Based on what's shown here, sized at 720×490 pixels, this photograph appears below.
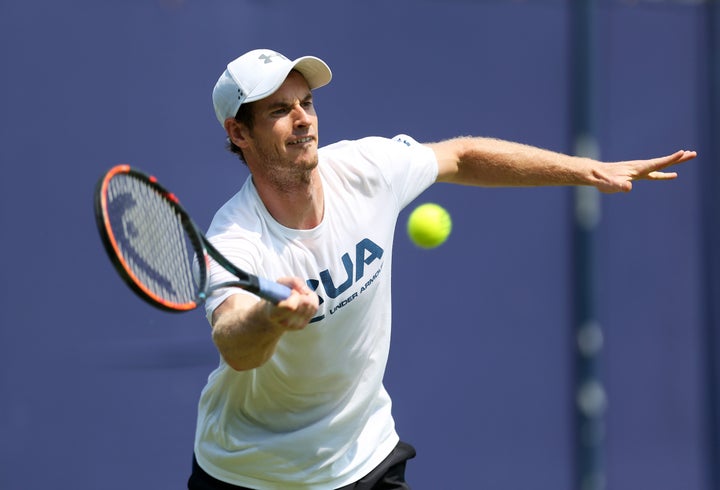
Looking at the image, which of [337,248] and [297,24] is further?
[297,24]

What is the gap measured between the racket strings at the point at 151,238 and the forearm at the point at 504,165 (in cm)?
109

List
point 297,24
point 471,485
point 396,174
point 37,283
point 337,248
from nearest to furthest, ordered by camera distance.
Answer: point 337,248 → point 396,174 → point 37,283 → point 297,24 → point 471,485

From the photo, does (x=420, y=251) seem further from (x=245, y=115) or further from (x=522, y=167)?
(x=245, y=115)

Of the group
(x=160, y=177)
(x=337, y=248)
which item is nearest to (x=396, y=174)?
(x=337, y=248)

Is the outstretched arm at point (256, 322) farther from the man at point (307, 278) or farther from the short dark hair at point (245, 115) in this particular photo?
the short dark hair at point (245, 115)

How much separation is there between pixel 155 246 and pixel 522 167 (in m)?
1.35

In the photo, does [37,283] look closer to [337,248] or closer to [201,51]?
[201,51]

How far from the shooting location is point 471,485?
521cm

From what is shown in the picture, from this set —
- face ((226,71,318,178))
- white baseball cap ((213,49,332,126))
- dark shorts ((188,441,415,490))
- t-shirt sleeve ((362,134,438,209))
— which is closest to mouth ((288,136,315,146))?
face ((226,71,318,178))

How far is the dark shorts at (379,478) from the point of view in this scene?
3.51m

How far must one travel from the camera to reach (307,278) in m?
3.30

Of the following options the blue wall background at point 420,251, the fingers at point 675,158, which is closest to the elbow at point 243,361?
the fingers at point 675,158

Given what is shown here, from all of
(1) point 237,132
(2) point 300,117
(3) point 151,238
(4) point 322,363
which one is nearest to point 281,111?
(2) point 300,117

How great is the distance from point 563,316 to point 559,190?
575 mm
